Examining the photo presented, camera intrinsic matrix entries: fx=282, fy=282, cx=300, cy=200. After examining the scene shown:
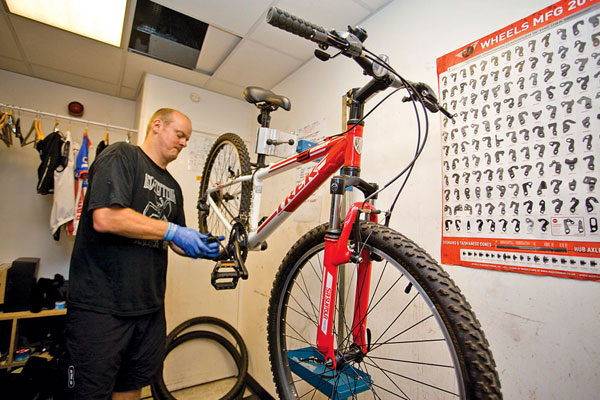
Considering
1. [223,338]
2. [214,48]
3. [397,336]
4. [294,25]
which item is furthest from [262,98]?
[223,338]

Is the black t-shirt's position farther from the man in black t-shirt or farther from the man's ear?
the man's ear

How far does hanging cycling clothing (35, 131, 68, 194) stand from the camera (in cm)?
193

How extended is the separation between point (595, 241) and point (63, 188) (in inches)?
108

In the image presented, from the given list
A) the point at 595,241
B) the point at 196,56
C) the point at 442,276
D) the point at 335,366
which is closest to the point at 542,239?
the point at 595,241

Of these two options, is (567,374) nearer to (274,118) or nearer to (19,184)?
(274,118)

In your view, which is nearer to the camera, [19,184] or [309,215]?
[309,215]

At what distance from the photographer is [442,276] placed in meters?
0.58

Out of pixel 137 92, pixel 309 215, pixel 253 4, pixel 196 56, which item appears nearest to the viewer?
pixel 253 4

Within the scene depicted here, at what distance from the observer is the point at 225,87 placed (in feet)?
7.66

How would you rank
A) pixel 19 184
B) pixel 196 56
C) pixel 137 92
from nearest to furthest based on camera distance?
1. pixel 196 56
2. pixel 19 184
3. pixel 137 92

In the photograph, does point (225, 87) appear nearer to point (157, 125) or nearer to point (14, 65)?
point (157, 125)

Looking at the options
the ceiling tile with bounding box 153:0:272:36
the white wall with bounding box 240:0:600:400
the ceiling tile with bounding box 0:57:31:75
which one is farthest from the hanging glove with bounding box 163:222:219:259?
the ceiling tile with bounding box 0:57:31:75

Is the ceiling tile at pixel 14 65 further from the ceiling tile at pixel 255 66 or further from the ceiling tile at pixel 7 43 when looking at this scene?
the ceiling tile at pixel 255 66

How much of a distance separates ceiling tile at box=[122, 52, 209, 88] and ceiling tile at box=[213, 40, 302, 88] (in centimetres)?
19
